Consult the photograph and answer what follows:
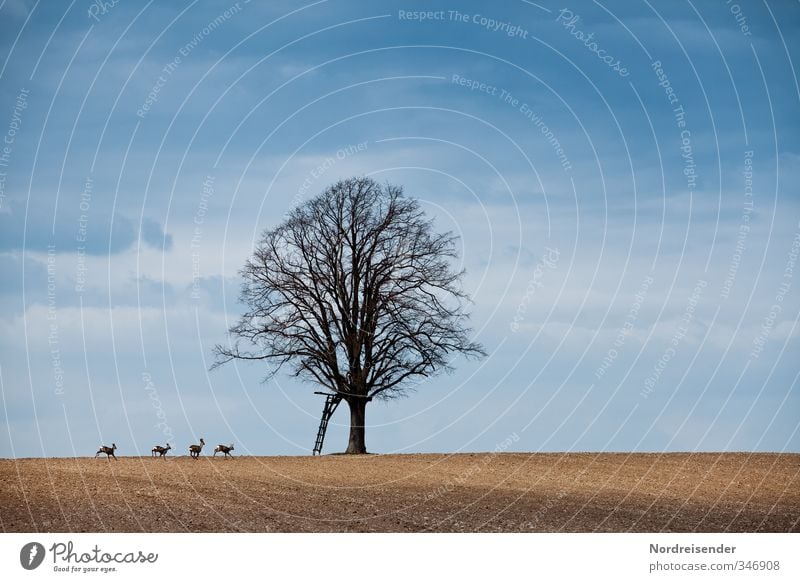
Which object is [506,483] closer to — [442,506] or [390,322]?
[442,506]

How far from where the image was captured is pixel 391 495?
76.0ft

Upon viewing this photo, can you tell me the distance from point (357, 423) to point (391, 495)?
12615 millimetres

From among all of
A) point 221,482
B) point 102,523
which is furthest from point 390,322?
point 102,523

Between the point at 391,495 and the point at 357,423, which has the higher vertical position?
the point at 357,423

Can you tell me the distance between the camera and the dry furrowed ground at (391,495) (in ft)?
63.2

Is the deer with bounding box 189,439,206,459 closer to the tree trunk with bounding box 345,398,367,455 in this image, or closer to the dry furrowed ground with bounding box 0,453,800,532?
the dry furrowed ground with bounding box 0,453,800,532

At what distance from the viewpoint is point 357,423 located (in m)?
35.7

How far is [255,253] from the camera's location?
36.2 m

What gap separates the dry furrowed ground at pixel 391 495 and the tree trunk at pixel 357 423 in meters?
2.12

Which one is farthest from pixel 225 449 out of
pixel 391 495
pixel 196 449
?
pixel 391 495

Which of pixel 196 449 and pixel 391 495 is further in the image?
pixel 196 449

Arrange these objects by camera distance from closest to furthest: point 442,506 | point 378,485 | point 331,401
Result: point 442,506
point 378,485
point 331,401

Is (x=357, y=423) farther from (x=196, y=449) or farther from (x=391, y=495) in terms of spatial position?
(x=391, y=495)
